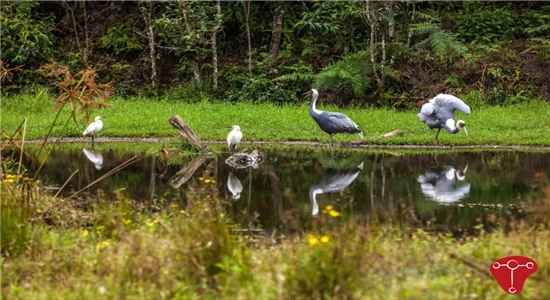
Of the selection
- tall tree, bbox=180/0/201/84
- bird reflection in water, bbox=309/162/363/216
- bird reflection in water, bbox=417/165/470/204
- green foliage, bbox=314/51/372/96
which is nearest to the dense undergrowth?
bird reflection in water, bbox=417/165/470/204

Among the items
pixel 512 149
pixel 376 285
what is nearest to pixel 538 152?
pixel 512 149

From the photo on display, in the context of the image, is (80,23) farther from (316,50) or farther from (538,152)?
(538,152)

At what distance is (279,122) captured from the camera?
20.2 metres

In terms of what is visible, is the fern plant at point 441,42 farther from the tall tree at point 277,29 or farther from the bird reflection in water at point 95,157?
the bird reflection in water at point 95,157

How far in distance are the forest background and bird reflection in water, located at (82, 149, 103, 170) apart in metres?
6.49

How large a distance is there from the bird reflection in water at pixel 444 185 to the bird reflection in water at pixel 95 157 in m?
5.62

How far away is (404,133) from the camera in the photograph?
18859 mm

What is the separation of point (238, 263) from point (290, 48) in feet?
62.3

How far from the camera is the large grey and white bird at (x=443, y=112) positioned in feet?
58.2

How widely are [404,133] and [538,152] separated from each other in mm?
3054

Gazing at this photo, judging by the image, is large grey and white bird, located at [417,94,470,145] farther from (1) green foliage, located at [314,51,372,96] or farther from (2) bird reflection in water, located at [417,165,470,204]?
(1) green foliage, located at [314,51,372,96]

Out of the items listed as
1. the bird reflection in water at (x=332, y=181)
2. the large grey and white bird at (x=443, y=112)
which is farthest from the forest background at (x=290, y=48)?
the bird reflection in water at (x=332, y=181)

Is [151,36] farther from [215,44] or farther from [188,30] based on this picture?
[215,44]

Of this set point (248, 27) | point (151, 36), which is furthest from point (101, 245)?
point (151, 36)
